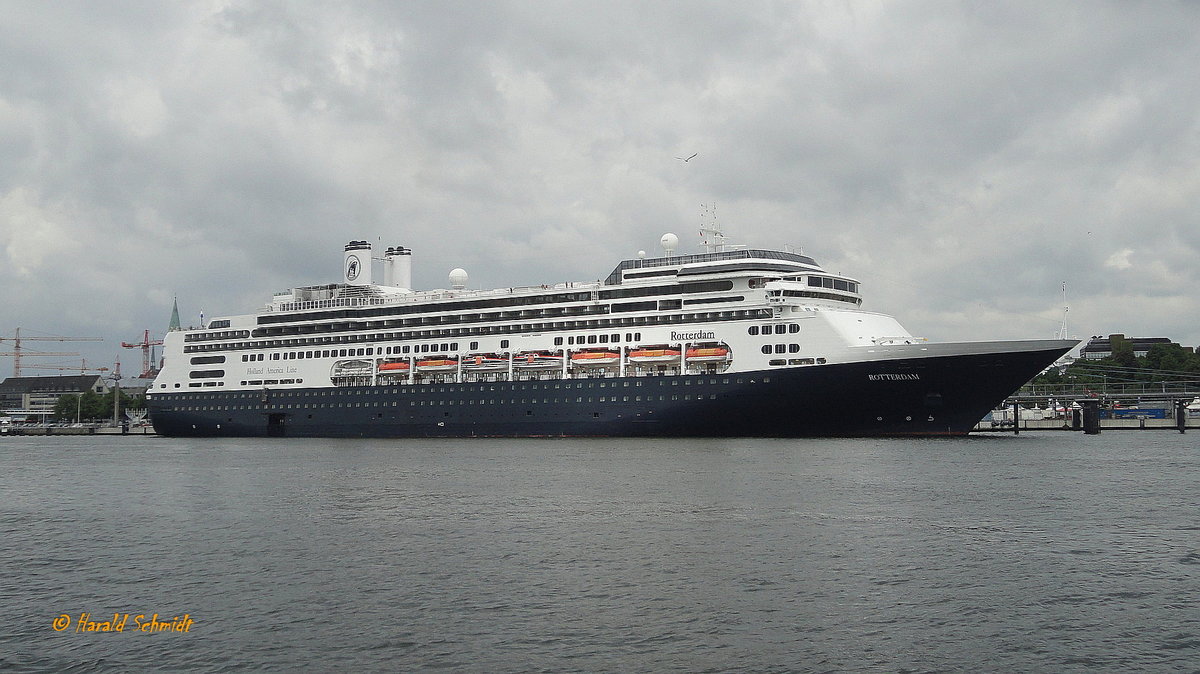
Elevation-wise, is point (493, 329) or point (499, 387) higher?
point (493, 329)

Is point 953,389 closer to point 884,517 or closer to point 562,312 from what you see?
point 562,312

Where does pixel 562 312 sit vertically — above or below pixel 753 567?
above

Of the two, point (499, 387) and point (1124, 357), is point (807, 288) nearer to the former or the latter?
point (499, 387)

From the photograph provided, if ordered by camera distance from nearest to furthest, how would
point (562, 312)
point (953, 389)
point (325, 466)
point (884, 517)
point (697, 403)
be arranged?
point (884, 517), point (325, 466), point (953, 389), point (697, 403), point (562, 312)

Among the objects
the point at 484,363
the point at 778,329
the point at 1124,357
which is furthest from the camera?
the point at 1124,357

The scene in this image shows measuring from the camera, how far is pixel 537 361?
68.9m

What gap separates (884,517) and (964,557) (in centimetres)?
572

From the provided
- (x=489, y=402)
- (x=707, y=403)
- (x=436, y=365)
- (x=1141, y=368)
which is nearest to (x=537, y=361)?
(x=489, y=402)

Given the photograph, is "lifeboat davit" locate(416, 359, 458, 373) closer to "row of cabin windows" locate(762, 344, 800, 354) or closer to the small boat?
the small boat

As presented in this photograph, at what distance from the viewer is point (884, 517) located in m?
27.6

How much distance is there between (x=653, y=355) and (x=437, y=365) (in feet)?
58.7

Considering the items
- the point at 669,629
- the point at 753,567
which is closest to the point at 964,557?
the point at 753,567

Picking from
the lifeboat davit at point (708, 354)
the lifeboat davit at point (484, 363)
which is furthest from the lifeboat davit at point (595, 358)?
the lifeboat davit at point (484, 363)

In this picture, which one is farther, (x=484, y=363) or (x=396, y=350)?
(x=396, y=350)
